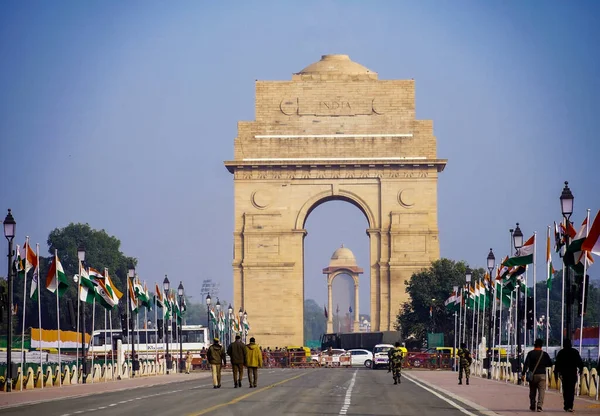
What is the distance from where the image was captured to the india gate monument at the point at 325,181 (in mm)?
98125

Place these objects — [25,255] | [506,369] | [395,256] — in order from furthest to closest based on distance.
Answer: [395,256] → [506,369] → [25,255]

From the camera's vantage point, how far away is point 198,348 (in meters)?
94.8

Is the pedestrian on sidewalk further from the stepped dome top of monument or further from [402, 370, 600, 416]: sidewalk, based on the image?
the stepped dome top of monument

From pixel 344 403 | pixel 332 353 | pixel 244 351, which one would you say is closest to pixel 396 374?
pixel 244 351

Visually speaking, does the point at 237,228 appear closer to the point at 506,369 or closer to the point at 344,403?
the point at 506,369

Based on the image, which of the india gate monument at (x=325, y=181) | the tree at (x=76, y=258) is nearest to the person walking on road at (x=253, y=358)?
the india gate monument at (x=325, y=181)

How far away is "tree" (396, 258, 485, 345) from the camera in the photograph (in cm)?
9431

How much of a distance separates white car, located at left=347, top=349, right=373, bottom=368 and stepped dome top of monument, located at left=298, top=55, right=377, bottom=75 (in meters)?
21.7

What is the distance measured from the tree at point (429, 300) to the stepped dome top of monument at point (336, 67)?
1571cm

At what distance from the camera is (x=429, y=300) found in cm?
9406

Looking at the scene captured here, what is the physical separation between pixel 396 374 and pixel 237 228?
5311 centimetres

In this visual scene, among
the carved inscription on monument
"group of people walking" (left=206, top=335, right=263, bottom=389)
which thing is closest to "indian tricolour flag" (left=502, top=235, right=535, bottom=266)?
"group of people walking" (left=206, top=335, right=263, bottom=389)

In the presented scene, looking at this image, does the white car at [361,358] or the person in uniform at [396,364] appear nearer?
the person in uniform at [396,364]

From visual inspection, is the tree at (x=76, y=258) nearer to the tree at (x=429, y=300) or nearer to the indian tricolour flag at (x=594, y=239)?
the tree at (x=429, y=300)
